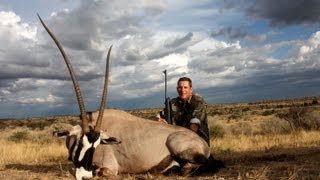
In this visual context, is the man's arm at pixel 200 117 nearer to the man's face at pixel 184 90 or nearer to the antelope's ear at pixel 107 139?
the man's face at pixel 184 90

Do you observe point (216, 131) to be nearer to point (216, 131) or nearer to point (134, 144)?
point (216, 131)

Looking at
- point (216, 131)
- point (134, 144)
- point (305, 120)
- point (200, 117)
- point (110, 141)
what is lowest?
point (216, 131)

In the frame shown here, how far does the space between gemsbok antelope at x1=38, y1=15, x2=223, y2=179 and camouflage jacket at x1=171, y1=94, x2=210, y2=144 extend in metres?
0.84

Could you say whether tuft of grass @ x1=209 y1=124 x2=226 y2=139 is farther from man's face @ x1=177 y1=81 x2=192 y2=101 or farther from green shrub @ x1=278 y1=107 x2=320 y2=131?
man's face @ x1=177 y1=81 x2=192 y2=101

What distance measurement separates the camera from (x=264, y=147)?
47.1 feet

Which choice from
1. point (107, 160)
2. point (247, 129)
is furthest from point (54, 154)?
point (247, 129)

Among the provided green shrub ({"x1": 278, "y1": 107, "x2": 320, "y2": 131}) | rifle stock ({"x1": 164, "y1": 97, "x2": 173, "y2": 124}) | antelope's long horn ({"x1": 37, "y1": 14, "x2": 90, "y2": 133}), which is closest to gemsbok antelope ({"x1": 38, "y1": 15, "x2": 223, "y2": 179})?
antelope's long horn ({"x1": 37, "y1": 14, "x2": 90, "y2": 133})

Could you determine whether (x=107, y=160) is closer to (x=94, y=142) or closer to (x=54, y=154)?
(x=94, y=142)

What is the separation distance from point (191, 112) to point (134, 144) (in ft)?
5.43

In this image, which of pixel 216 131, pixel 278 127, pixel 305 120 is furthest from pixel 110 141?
pixel 305 120

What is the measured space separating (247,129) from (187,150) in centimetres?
1887

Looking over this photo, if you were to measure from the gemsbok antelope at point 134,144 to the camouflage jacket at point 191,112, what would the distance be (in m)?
0.84

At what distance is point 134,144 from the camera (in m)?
8.70

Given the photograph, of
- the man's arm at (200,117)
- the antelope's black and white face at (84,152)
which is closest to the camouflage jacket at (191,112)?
the man's arm at (200,117)
